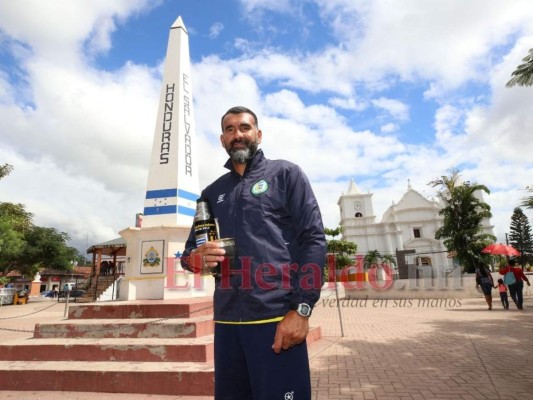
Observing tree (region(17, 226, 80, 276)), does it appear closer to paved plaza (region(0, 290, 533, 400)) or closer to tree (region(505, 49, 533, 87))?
paved plaza (region(0, 290, 533, 400))

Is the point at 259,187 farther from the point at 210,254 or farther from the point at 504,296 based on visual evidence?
the point at 504,296

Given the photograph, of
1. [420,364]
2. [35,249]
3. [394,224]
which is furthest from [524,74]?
[394,224]

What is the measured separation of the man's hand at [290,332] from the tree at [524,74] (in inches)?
507

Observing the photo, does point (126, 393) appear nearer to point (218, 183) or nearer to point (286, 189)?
point (218, 183)

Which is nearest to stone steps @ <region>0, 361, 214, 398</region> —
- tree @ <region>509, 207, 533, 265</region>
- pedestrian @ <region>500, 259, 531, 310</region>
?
pedestrian @ <region>500, 259, 531, 310</region>

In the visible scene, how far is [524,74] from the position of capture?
1037cm

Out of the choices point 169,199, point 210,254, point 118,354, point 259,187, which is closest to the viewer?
point 210,254

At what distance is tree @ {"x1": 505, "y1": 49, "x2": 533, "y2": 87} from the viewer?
10253 mm

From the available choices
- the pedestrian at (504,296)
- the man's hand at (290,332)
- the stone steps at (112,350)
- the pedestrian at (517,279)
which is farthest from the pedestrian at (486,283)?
the man's hand at (290,332)

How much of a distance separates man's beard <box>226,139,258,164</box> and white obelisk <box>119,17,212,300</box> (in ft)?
18.0

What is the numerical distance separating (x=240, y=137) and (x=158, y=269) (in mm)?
5778

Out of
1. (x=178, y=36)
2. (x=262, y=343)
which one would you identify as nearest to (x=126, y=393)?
(x=262, y=343)

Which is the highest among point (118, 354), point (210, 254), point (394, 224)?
point (394, 224)

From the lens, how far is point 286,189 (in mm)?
2023
